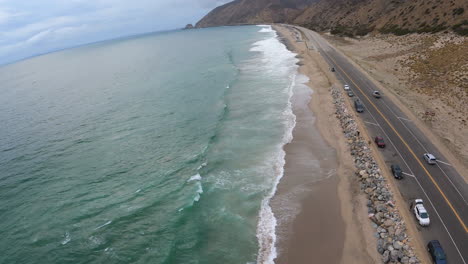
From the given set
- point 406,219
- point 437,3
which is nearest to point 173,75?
point 406,219

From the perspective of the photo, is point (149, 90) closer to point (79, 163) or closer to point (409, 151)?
point (79, 163)

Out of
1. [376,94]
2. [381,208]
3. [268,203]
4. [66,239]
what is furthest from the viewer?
[376,94]

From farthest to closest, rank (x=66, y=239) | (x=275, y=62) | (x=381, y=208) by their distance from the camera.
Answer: (x=275, y=62) → (x=66, y=239) → (x=381, y=208)

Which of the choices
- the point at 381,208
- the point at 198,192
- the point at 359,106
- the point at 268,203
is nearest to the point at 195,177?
the point at 198,192

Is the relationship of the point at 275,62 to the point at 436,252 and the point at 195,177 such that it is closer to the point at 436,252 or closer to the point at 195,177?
the point at 195,177

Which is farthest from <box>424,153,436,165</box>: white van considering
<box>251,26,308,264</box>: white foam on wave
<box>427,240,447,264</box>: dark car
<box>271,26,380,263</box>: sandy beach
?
<box>251,26,308,264</box>: white foam on wave

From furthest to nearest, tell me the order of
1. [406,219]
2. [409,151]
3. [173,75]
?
[173,75]
[409,151]
[406,219]
